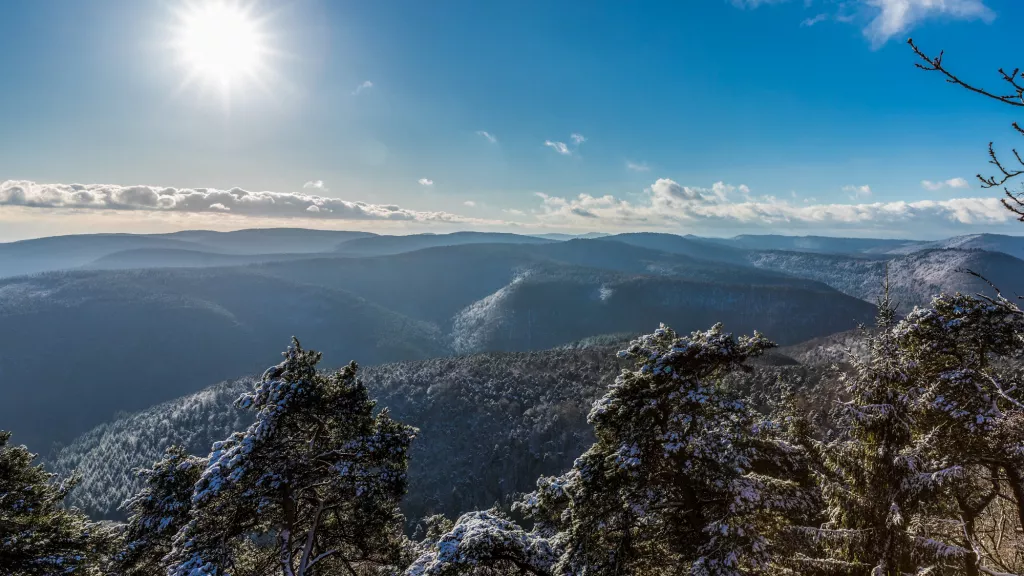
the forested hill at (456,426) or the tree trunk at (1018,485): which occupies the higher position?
the tree trunk at (1018,485)

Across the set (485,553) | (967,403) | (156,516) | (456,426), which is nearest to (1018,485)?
(967,403)

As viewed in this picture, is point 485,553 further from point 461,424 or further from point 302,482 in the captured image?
point 461,424

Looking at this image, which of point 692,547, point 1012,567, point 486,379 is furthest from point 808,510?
point 486,379

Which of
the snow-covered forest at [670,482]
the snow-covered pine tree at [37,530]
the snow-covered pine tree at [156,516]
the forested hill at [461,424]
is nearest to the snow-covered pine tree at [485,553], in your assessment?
the snow-covered forest at [670,482]

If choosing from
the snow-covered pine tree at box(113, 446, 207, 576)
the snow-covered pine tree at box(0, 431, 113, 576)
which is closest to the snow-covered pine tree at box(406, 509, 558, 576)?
the snow-covered pine tree at box(113, 446, 207, 576)

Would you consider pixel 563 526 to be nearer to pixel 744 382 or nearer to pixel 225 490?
pixel 225 490

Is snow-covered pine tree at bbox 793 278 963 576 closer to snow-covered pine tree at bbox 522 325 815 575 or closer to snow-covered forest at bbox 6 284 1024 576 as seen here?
snow-covered forest at bbox 6 284 1024 576

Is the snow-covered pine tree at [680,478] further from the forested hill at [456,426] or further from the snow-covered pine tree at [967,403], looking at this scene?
the forested hill at [456,426]
